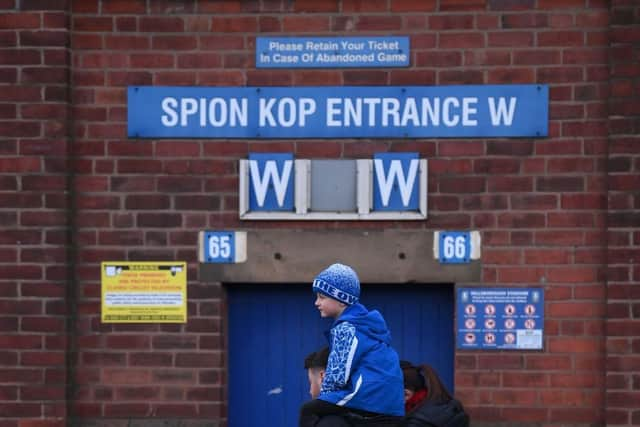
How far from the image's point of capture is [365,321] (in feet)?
16.5

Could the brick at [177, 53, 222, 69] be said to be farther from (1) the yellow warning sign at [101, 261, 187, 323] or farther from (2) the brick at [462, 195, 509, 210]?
(2) the brick at [462, 195, 509, 210]

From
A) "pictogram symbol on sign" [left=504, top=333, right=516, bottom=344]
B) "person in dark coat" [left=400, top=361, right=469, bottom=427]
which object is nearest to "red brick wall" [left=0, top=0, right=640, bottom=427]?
"pictogram symbol on sign" [left=504, top=333, right=516, bottom=344]

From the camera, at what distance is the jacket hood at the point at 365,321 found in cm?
500

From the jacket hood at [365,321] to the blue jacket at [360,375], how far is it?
0.01m

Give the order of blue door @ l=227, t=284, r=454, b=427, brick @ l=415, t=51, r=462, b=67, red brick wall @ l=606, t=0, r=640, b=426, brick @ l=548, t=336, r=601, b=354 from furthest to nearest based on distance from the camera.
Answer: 1. blue door @ l=227, t=284, r=454, b=427
2. brick @ l=415, t=51, r=462, b=67
3. brick @ l=548, t=336, r=601, b=354
4. red brick wall @ l=606, t=0, r=640, b=426

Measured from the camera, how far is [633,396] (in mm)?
6988

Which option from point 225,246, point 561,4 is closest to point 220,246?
point 225,246

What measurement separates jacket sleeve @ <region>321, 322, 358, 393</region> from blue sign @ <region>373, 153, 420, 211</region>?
2.36 m

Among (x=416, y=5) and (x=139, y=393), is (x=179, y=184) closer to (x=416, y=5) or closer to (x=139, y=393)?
(x=139, y=393)

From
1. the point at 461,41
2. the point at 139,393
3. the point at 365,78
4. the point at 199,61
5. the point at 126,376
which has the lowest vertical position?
the point at 139,393

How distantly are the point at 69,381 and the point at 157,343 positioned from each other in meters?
0.69

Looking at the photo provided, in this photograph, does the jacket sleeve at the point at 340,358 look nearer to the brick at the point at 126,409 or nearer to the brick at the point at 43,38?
the brick at the point at 126,409

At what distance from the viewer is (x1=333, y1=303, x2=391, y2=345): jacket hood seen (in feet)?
16.4

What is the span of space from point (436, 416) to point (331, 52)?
3.10 metres
